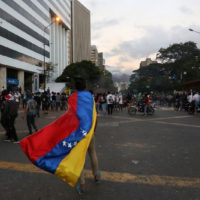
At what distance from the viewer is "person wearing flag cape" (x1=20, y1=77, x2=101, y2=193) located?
2820 mm

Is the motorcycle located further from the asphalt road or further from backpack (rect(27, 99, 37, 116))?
backpack (rect(27, 99, 37, 116))

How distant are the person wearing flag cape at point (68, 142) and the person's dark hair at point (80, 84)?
0.8 inches

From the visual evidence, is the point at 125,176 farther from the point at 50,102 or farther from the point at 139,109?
the point at 50,102

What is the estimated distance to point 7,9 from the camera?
3319 cm

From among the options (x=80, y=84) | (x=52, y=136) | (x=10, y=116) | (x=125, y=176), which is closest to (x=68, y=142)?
(x=52, y=136)

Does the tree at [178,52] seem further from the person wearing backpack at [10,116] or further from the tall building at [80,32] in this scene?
the person wearing backpack at [10,116]

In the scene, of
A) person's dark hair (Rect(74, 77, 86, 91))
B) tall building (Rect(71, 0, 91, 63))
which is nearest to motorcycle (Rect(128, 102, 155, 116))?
person's dark hair (Rect(74, 77, 86, 91))

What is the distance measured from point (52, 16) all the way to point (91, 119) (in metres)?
61.1

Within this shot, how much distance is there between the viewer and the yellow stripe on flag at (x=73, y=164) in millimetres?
2789

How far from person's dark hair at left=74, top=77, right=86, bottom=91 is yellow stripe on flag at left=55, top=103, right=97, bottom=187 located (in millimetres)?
689

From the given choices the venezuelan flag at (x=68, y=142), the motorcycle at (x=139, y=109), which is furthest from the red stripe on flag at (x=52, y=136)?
the motorcycle at (x=139, y=109)

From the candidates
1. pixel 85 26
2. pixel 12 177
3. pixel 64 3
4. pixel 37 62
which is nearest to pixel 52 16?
pixel 64 3

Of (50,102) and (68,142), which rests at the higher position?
(50,102)

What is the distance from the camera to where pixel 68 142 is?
115 inches
